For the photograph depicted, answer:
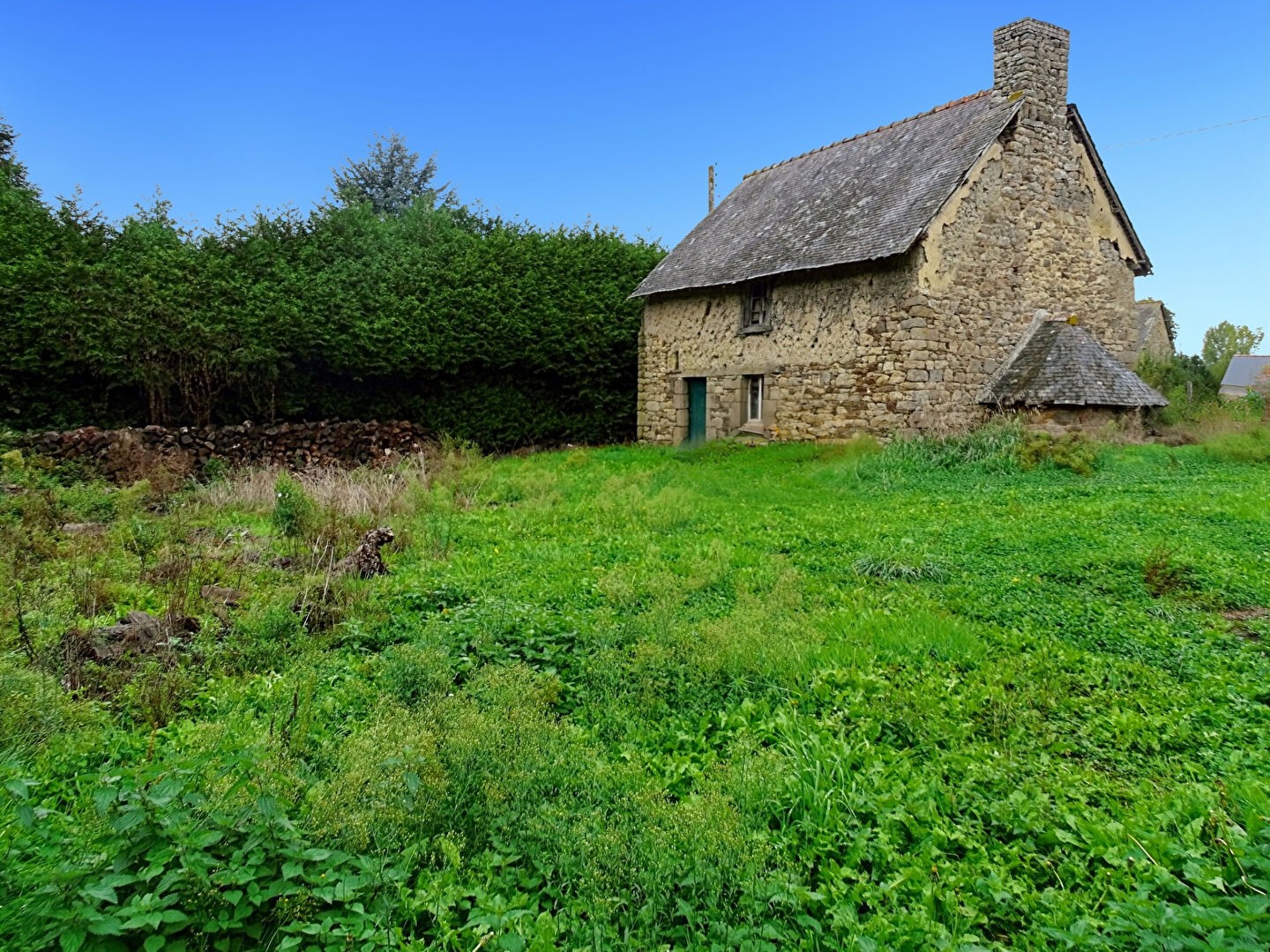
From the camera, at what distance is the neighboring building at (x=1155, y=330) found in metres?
18.5

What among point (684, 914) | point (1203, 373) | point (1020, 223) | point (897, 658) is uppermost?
point (1020, 223)

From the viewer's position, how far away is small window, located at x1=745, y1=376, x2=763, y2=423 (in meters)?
17.1

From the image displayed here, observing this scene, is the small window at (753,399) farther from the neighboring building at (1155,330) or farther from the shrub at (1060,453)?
the neighboring building at (1155,330)

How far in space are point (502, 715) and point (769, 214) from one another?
16563 mm

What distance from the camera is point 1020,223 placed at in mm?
14930

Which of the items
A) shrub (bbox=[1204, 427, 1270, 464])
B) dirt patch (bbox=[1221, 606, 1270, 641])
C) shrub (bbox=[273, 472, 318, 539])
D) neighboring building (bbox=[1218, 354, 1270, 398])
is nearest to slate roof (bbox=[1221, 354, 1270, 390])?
neighboring building (bbox=[1218, 354, 1270, 398])

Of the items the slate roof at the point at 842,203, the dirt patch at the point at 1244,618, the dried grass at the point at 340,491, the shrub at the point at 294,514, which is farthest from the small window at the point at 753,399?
the dirt patch at the point at 1244,618

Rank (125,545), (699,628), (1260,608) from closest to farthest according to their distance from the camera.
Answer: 1. (699,628)
2. (1260,608)
3. (125,545)

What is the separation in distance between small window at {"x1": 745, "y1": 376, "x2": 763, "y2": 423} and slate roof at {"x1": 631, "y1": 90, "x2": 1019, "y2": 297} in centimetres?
228

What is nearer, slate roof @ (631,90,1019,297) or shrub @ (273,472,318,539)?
shrub @ (273,472,318,539)

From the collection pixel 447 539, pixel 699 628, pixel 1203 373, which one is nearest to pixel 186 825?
pixel 699 628

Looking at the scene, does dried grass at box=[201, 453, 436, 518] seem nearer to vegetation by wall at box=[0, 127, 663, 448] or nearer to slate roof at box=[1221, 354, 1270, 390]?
vegetation by wall at box=[0, 127, 663, 448]

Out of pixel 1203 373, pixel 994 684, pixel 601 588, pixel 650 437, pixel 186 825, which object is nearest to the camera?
pixel 186 825

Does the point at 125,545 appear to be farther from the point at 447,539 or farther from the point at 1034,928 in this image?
the point at 1034,928
